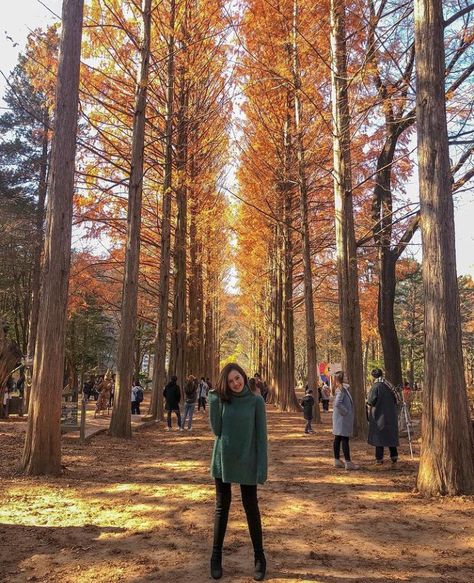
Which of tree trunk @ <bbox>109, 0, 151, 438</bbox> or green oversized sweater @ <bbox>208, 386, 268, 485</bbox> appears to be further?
tree trunk @ <bbox>109, 0, 151, 438</bbox>

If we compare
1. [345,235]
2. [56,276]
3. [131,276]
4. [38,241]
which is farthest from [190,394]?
[38,241]

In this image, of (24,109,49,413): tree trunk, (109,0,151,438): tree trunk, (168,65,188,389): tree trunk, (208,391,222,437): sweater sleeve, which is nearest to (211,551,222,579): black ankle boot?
(208,391,222,437): sweater sleeve

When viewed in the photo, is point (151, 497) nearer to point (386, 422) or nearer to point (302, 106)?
point (386, 422)

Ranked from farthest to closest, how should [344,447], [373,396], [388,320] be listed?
1. [388,320]
2. [373,396]
3. [344,447]

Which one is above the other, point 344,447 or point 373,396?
point 373,396

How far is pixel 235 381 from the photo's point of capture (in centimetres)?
351

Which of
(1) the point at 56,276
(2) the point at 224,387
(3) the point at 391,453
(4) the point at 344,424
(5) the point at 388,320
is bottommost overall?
(3) the point at 391,453

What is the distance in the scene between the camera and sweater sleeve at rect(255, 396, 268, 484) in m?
3.39

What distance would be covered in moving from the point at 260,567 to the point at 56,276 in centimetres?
496

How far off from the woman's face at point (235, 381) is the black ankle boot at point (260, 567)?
1.15 metres

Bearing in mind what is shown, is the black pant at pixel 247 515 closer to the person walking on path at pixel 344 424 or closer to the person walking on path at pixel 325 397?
the person walking on path at pixel 344 424

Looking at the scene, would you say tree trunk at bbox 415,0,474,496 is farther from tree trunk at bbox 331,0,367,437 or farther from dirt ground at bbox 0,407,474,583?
tree trunk at bbox 331,0,367,437

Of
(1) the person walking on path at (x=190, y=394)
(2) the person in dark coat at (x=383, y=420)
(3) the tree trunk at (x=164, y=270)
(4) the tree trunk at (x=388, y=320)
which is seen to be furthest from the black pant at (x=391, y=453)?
(3) the tree trunk at (x=164, y=270)

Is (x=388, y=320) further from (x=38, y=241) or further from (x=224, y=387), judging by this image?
(x=38, y=241)
